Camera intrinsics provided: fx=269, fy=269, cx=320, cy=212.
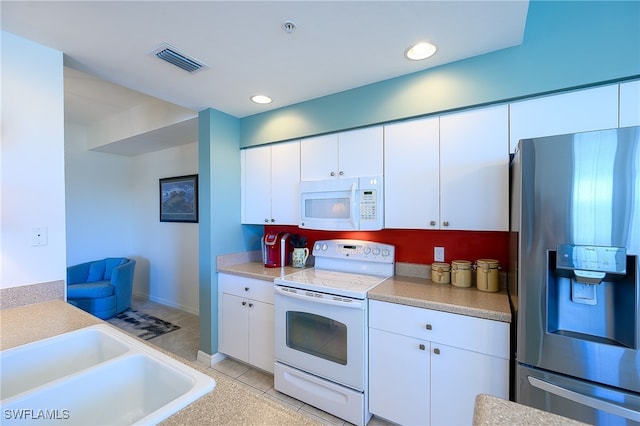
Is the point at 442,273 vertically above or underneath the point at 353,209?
underneath

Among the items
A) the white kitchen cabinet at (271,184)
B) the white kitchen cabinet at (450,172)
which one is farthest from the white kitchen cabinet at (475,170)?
the white kitchen cabinet at (271,184)

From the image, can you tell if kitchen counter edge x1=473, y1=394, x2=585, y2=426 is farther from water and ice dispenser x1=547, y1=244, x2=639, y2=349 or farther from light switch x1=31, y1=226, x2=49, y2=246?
light switch x1=31, y1=226, x2=49, y2=246

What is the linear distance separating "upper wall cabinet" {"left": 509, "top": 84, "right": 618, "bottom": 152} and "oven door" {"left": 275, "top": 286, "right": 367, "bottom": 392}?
1421mm

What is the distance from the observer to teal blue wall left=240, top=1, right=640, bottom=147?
1.35m

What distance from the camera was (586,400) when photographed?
3.53ft

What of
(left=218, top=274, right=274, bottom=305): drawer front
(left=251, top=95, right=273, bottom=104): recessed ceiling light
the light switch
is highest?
(left=251, top=95, right=273, bottom=104): recessed ceiling light

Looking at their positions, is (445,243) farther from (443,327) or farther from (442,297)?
(443,327)

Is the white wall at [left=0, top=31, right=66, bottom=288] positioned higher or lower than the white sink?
higher

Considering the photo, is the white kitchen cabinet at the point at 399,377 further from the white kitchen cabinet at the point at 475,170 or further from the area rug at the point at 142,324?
the area rug at the point at 142,324

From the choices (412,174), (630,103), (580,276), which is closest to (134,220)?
(412,174)

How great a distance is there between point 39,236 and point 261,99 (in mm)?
1778

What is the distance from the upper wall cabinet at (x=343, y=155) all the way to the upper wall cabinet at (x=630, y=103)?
127cm

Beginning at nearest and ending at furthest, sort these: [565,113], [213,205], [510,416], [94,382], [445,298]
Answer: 1. [510,416]
2. [94,382]
3. [565,113]
4. [445,298]
5. [213,205]

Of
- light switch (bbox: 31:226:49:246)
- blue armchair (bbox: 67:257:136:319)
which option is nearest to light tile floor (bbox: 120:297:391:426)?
blue armchair (bbox: 67:257:136:319)
